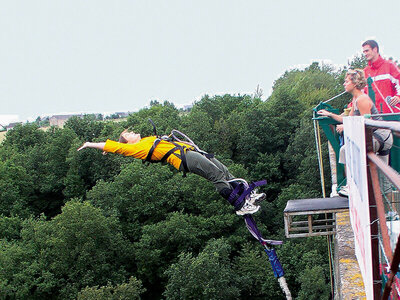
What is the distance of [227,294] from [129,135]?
20.9 m

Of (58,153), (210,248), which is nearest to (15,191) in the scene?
(58,153)

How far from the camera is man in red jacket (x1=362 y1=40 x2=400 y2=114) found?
636 centimetres

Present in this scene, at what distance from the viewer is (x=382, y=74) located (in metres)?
6.52

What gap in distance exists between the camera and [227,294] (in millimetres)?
25203

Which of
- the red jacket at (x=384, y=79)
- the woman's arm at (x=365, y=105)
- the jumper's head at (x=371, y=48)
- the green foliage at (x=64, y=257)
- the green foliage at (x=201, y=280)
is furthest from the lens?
the green foliage at (x=64, y=257)

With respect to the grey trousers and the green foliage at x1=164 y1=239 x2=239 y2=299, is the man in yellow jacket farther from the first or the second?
the green foliage at x1=164 y1=239 x2=239 y2=299

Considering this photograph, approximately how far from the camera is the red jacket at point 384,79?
21.2 feet

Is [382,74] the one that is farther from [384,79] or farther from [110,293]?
[110,293]

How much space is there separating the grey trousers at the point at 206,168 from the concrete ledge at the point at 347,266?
1728 mm

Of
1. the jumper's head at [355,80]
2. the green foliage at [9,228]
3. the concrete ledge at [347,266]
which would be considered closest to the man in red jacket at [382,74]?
the jumper's head at [355,80]

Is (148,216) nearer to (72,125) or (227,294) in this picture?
(227,294)

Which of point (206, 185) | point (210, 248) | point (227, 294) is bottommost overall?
point (227, 294)

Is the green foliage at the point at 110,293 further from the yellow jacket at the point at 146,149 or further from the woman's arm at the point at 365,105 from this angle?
the woman's arm at the point at 365,105

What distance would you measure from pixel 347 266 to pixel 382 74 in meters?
2.66
